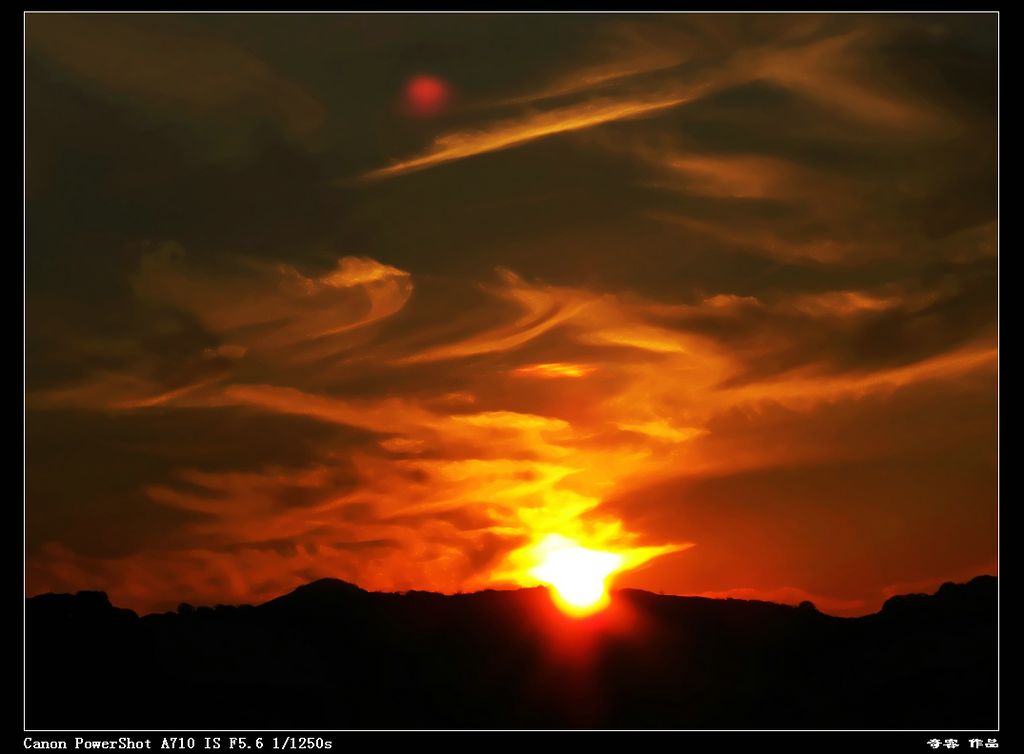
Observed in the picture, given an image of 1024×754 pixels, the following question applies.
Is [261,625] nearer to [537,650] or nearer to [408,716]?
[408,716]

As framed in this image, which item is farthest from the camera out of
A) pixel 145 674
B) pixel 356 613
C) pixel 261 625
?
pixel 356 613

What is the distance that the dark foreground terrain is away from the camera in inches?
2741

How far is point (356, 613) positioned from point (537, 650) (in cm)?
1562

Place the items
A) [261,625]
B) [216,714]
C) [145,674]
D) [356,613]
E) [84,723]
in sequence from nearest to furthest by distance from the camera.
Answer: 1. [84,723]
2. [216,714]
3. [145,674]
4. [261,625]
5. [356,613]

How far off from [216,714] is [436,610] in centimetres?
2430

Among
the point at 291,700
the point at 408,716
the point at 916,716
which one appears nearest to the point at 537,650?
the point at 408,716

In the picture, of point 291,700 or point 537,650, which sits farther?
point 537,650

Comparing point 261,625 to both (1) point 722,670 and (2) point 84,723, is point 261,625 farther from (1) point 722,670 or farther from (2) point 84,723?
(1) point 722,670

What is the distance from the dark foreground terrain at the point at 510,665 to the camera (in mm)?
69625

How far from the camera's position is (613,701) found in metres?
79.4

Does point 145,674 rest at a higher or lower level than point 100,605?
lower

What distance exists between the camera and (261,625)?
7888cm

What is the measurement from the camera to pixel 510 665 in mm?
81938

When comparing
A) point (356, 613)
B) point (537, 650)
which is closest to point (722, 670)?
point (537, 650)
